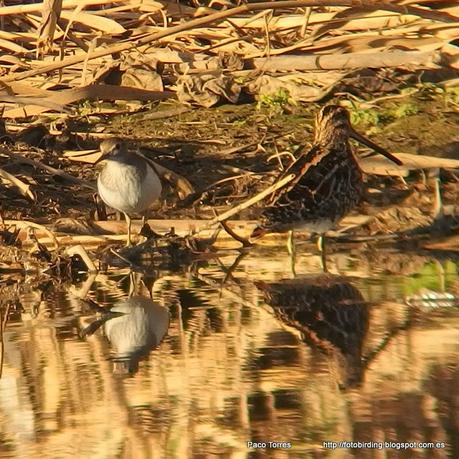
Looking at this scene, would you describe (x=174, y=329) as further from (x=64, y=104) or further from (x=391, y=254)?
(x=64, y=104)

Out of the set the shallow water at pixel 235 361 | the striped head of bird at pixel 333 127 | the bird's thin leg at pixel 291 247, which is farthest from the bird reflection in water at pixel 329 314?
the striped head of bird at pixel 333 127

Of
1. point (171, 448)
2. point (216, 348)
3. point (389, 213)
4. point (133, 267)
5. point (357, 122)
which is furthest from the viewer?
point (357, 122)

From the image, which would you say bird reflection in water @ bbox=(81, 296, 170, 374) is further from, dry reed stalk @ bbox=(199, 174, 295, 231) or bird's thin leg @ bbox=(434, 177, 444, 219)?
bird's thin leg @ bbox=(434, 177, 444, 219)

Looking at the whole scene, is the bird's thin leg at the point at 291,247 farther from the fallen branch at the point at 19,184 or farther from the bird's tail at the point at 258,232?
the fallen branch at the point at 19,184

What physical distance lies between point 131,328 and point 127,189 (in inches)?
93.5

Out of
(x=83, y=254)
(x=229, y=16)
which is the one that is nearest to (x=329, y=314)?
(x=83, y=254)

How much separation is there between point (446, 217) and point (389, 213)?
40cm

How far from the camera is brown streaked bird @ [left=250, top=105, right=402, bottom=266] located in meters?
9.64

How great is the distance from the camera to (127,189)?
10203 millimetres

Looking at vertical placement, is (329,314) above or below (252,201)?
below

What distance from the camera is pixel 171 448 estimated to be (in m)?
5.88

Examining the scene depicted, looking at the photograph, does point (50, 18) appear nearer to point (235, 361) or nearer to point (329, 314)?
point (329, 314)

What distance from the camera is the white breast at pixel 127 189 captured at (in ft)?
33.6

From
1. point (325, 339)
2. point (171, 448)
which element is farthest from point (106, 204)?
point (171, 448)
